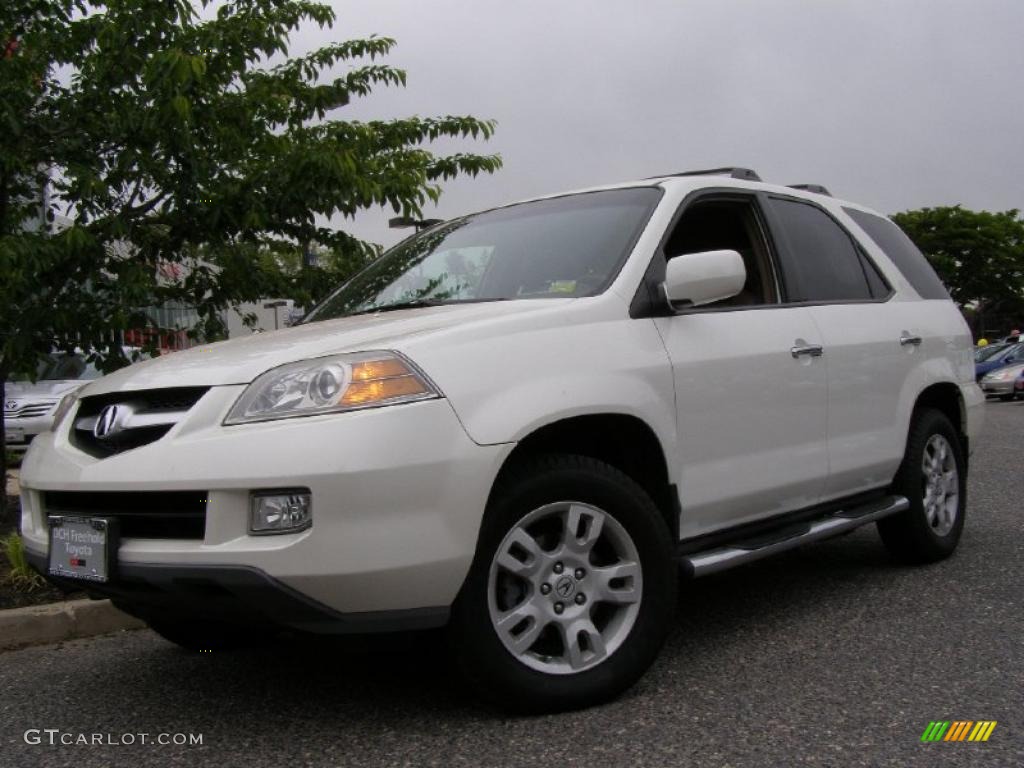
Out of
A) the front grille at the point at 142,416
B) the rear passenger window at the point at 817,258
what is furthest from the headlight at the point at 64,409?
the rear passenger window at the point at 817,258

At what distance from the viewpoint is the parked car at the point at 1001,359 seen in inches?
1023

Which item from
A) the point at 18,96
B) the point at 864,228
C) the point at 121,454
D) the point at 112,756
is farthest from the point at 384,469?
the point at 18,96

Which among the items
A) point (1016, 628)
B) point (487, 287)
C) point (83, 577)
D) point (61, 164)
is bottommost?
point (1016, 628)

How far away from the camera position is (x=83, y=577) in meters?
2.96

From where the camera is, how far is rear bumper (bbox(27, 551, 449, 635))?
2.64 meters

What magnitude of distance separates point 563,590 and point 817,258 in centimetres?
224

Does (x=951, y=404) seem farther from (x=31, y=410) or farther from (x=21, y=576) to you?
(x=31, y=410)

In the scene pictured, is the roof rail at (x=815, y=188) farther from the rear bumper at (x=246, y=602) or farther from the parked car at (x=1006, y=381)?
the parked car at (x=1006, y=381)

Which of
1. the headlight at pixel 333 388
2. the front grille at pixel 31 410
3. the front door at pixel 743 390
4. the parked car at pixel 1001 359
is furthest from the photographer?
the parked car at pixel 1001 359

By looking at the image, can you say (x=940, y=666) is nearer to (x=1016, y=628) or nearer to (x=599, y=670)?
(x=1016, y=628)

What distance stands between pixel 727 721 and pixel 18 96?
446cm

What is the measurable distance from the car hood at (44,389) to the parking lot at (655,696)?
33.1 feet

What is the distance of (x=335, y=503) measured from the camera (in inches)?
104

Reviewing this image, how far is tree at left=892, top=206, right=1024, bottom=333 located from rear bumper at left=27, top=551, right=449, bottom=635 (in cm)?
5247
